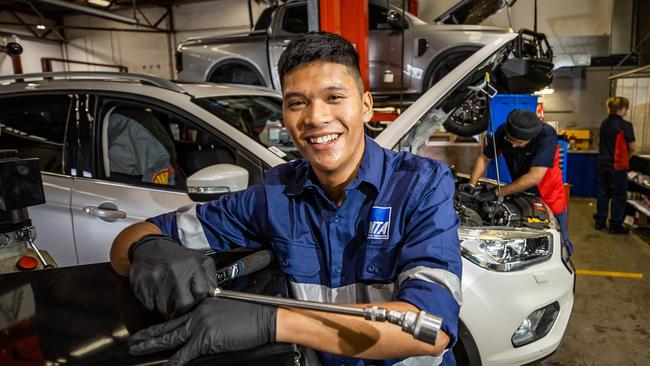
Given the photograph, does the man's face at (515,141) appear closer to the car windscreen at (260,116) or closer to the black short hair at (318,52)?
the car windscreen at (260,116)

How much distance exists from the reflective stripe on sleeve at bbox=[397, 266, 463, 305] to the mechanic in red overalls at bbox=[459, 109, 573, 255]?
2074 mm

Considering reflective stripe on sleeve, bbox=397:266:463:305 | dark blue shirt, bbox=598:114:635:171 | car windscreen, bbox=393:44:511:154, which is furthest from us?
dark blue shirt, bbox=598:114:635:171

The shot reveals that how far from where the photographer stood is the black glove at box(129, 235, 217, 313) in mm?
858

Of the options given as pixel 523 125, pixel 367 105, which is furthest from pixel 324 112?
pixel 523 125

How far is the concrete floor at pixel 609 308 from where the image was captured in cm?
266

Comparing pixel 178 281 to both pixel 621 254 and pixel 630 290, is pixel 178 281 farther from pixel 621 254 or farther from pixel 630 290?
pixel 621 254

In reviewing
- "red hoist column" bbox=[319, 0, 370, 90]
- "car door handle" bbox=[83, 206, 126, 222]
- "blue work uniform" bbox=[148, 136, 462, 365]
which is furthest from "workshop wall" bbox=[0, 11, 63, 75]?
"blue work uniform" bbox=[148, 136, 462, 365]

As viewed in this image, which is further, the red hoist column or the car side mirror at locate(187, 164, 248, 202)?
the red hoist column

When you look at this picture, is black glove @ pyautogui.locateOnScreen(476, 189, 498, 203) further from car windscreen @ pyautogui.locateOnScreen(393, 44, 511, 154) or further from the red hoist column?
the red hoist column

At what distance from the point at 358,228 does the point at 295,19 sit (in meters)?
4.85

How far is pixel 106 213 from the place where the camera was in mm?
2111

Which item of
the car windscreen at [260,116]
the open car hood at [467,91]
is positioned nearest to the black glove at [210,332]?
the open car hood at [467,91]

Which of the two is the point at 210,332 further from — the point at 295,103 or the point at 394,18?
the point at 394,18

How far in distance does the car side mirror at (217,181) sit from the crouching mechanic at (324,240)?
0.40m
